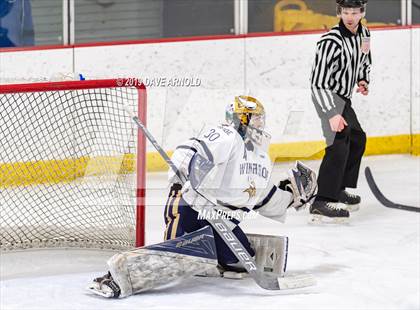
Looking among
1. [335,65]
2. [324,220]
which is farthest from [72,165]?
[335,65]

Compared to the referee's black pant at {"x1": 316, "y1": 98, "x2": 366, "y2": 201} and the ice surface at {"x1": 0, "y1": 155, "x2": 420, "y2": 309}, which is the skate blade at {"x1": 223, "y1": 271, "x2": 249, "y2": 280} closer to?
the ice surface at {"x1": 0, "y1": 155, "x2": 420, "y2": 309}

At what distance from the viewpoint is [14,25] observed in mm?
5566

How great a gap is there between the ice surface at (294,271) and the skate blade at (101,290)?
0.05ft

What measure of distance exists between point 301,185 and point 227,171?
315 mm

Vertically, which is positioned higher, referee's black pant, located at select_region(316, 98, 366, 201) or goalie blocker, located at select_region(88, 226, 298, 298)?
referee's black pant, located at select_region(316, 98, 366, 201)

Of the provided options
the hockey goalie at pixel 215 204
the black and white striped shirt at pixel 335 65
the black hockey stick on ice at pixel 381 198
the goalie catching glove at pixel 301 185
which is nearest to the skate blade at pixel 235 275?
the hockey goalie at pixel 215 204

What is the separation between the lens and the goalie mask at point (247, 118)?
311cm

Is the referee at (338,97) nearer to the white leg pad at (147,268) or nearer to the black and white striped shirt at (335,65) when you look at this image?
the black and white striped shirt at (335,65)

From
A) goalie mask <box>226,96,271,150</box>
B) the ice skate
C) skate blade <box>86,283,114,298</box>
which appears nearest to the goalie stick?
goalie mask <box>226,96,271,150</box>

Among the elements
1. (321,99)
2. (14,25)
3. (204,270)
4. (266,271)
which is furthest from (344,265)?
(14,25)

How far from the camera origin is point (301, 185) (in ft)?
10.7

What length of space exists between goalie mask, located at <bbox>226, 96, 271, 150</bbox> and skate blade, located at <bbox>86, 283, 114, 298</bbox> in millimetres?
611

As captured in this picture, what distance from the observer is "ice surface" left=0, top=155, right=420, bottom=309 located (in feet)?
9.48

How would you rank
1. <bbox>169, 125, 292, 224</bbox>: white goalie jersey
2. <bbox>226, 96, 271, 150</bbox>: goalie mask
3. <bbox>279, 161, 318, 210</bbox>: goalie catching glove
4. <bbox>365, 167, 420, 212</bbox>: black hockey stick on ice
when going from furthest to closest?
<bbox>365, 167, 420, 212</bbox>: black hockey stick on ice, <bbox>279, 161, 318, 210</bbox>: goalie catching glove, <bbox>226, 96, 271, 150</bbox>: goalie mask, <bbox>169, 125, 292, 224</bbox>: white goalie jersey
